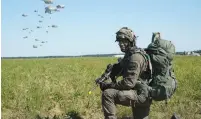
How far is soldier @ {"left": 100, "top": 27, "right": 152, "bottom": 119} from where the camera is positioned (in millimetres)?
5797

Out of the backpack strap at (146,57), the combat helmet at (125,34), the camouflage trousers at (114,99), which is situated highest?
the combat helmet at (125,34)

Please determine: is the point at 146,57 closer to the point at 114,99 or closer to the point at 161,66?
the point at 161,66

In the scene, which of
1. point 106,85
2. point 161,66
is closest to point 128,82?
point 106,85

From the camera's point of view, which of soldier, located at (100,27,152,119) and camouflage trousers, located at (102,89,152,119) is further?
camouflage trousers, located at (102,89,152,119)

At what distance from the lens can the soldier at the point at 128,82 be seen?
5797 mm

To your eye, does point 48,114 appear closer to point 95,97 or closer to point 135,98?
point 95,97

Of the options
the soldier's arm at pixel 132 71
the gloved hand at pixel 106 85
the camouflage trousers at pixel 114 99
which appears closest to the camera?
the soldier's arm at pixel 132 71

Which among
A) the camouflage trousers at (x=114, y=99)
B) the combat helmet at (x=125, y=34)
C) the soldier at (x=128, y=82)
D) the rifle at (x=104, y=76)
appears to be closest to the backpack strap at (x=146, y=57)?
the soldier at (x=128, y=82)

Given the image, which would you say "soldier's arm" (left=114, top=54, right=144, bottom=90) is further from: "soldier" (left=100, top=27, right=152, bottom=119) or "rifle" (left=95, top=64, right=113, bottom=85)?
"rifle" (left=95, top=64, right=113, bottom=85)

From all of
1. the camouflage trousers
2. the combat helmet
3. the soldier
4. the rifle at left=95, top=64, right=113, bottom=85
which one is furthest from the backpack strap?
the rifle at left=95, top=64, right=113, bottom=85

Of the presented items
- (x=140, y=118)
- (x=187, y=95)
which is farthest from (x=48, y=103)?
(x=187, y=95)

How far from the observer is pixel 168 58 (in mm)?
5988

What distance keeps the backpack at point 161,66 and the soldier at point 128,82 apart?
13 cm

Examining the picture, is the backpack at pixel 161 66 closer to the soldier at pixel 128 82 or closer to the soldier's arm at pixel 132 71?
the soldier at pixel 128 82
